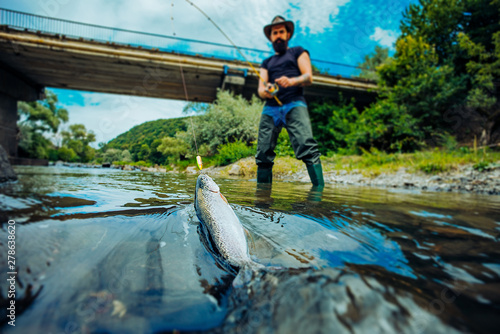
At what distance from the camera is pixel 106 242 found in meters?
1.15

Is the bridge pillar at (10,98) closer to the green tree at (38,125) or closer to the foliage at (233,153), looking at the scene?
the green tree at (38,125)

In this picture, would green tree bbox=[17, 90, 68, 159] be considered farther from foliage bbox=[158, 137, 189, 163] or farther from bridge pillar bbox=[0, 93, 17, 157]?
foliage bbox=[158, 137, 189, 163]

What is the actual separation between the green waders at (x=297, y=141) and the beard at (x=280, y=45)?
1228 mm

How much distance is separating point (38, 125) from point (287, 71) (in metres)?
41.8

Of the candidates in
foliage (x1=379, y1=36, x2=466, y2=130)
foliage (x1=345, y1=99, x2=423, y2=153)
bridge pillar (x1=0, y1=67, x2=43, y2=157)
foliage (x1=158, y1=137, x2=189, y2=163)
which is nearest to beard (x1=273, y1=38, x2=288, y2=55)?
foliage (x1=158, y1=137, x2=189, y2=163)

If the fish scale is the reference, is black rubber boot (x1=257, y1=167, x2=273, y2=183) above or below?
above

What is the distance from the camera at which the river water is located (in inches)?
24.6

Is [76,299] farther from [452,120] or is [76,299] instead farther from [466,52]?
[466,52]

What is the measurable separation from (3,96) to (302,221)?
78.9 ft

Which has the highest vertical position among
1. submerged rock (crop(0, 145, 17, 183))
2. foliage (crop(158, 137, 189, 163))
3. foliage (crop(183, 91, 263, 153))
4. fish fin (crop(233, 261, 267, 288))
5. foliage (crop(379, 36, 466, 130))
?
foliage (crop(379, 36, 466, 130))

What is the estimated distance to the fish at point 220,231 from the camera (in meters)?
1.11

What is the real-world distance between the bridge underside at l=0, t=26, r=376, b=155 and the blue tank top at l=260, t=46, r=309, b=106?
1182 centimetres

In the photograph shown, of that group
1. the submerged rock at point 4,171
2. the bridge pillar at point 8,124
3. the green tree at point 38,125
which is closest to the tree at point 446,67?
the submerged rock at point 4,171

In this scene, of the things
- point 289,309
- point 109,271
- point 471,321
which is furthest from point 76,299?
point 471,321
